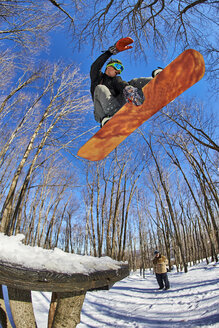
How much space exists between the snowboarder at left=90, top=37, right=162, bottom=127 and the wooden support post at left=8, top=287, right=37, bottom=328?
2.63m

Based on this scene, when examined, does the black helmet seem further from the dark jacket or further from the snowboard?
the snowboard

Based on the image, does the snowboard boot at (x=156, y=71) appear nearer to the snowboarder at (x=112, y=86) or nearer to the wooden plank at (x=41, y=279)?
A: the snowboarder at (x=112, y=86)

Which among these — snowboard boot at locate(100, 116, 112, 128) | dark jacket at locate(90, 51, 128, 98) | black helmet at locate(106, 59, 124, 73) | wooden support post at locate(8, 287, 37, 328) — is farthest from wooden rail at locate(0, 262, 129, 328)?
black helmet at locate(106, 59, 124, 73)

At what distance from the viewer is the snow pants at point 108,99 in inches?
114

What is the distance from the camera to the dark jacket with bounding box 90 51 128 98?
291 centimetres

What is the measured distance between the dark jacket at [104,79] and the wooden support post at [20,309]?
2810mm

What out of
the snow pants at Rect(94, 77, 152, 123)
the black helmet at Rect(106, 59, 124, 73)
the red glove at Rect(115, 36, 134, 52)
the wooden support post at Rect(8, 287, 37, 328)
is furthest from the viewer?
the black helmet at Rect(106, 59, 124, 73)

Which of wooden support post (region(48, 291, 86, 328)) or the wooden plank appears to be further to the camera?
wooden support post (region(48, 291, 86, 328))

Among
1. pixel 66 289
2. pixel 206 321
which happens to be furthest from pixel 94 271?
pixel 206 321

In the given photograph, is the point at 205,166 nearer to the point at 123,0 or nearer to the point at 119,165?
the point at 119,165

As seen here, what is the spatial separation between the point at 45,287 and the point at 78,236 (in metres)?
37.8

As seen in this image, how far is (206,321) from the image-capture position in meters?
2.65

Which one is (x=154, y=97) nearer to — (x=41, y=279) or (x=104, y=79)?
(x=104, y=79)

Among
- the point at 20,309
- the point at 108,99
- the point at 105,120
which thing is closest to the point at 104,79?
the point at 108,99
